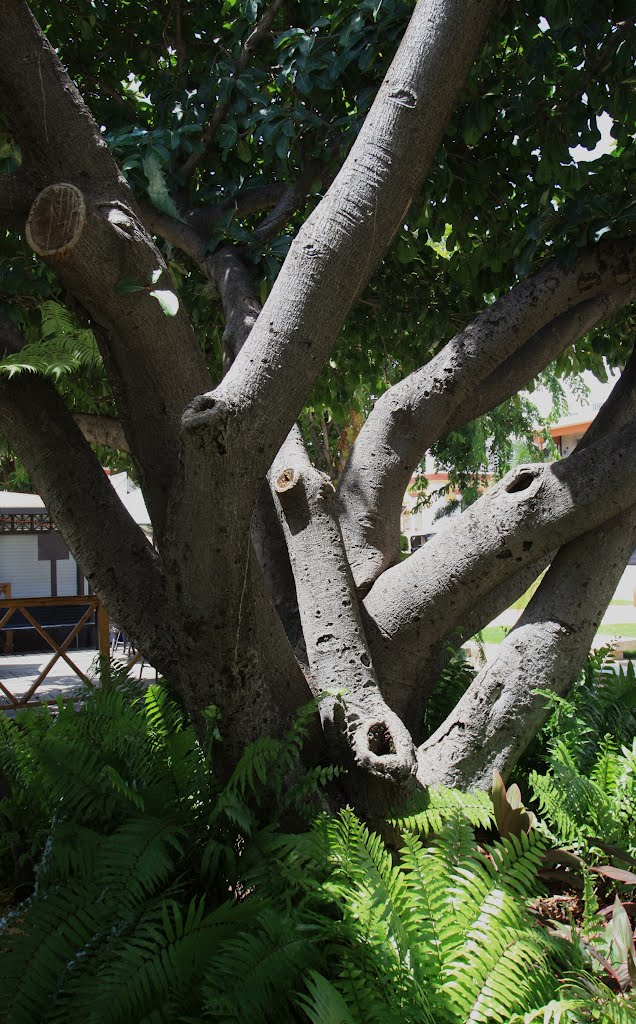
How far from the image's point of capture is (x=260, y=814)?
116 inches

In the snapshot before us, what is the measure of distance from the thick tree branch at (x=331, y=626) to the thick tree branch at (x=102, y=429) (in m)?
3.17

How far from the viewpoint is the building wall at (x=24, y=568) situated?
1888 centimetres

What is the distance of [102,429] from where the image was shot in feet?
21.6

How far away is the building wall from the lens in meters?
18.9

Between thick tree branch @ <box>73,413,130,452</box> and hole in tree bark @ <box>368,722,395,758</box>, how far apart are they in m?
4.06

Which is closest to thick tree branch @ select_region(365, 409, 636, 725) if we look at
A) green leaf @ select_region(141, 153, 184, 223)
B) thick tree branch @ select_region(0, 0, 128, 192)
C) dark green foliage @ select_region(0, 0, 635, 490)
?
dark green foliage @ select_region(0, 0, 635, 490)

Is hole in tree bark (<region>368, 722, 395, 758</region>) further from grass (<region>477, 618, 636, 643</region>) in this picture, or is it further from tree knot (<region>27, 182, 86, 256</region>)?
grass (<region>477, 618, 636, 643</region>)

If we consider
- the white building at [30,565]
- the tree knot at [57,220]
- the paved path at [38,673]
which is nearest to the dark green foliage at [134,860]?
the tree knot at [57,220]

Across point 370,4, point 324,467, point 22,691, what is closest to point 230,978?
point 370,4

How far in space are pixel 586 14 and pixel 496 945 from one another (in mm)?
3824

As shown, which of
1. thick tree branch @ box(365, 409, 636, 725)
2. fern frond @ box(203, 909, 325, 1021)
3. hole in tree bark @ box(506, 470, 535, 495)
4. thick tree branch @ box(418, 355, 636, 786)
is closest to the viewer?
fern frond @ box(203, 909, 325, 1021)

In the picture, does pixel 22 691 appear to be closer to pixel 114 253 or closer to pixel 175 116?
pixel 175 116

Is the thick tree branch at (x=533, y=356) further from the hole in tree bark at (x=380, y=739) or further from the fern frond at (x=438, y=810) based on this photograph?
the fern frond at (x=438, y=810)

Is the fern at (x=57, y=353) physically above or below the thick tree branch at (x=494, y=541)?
above
